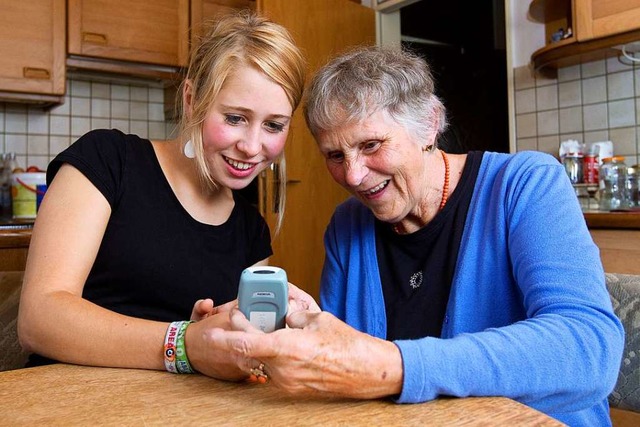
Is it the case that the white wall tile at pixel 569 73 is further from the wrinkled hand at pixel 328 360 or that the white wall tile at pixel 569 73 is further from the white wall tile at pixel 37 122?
the white wall tile at pixel 37 122

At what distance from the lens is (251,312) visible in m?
0.68

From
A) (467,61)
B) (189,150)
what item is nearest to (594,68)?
(467,61)

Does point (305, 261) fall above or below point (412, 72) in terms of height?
below

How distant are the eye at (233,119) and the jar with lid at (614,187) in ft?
5.40

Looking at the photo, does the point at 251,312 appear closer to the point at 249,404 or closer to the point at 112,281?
the point at 249,404

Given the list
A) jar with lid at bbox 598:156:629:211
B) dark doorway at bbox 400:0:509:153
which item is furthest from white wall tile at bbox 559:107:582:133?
dark doorway at bbox 400:0:509:153

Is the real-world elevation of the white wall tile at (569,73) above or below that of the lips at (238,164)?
above

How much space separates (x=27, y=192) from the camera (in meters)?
2.68

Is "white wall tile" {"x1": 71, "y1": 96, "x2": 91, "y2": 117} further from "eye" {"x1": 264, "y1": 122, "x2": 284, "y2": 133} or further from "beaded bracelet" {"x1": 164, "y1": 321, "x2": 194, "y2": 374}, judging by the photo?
"beaded bracelet" {"x1": 164, "y1": 321, "x2": 194, "y2": 374}

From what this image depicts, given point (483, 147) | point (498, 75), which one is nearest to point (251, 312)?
point (483, 147)

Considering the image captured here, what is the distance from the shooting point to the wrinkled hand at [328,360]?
24.1 inches

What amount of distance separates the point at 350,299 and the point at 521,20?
2.12 m

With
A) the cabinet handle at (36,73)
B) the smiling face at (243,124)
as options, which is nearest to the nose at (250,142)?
the smiling face at (243,124)

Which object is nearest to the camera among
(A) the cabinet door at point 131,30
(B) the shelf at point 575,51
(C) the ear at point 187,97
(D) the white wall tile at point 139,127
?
(C) the ear at point 187,97
